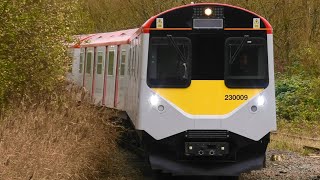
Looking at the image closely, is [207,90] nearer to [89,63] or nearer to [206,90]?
[206,90]

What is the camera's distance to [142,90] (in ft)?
30.8

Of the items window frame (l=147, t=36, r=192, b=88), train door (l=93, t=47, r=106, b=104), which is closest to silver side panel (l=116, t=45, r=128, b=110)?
train door (l=93, t=47, r=106, b=104)

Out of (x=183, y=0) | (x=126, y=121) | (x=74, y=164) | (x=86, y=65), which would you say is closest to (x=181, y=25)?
(x=74, y=164)

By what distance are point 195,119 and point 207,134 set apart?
→ 0.88 ft

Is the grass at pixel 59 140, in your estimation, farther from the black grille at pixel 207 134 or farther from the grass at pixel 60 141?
the black grille at pixel 207 134

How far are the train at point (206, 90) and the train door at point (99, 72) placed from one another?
6.48m

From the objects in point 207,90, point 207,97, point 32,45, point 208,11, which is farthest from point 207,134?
point 32,45

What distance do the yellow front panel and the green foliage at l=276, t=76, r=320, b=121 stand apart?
1411 centimetres

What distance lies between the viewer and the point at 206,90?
9391mm

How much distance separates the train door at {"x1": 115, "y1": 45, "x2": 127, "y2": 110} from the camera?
13.0 m

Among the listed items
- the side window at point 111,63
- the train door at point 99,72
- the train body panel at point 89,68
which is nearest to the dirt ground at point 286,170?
the side window at point 111,63

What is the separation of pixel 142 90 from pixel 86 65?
9.26 meters

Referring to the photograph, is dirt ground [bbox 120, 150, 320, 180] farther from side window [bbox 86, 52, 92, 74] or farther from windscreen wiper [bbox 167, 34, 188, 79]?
side window [bbox 86, 52, 92, 74]

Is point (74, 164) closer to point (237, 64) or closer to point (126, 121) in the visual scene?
point (237, 64)
